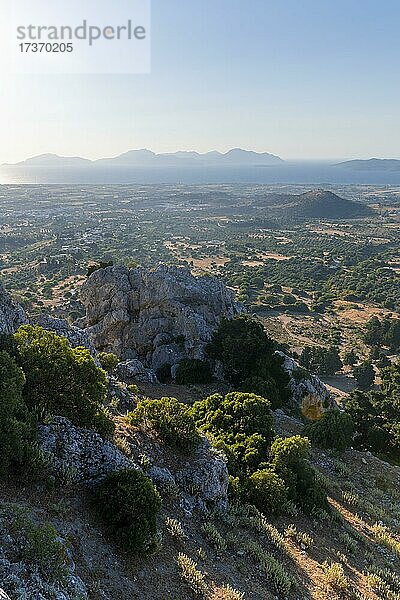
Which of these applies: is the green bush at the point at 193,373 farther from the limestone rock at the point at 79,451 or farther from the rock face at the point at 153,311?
the limestone rock at the point at 79,451

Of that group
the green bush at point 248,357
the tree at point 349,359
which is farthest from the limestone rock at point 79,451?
the tree at point 349,359

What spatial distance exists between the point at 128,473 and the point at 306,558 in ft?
18.4

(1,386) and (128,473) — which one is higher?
(1,386)

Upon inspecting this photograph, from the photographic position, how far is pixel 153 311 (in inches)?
1380

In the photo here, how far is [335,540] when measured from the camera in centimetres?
1375

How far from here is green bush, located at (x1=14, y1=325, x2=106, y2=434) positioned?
1230 centimetres

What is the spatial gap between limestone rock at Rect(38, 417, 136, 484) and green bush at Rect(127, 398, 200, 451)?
7.84 ft

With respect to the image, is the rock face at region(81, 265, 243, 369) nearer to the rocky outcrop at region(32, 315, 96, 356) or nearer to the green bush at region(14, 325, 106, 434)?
the rocky outcrop at region(32, 315, 96, 356)

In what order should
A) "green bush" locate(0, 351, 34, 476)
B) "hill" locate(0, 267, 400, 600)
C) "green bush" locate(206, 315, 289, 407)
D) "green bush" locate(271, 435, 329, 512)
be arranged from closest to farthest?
1. "hill" locate(0, 267, 400, 600)
2. "green bush" locate(0, 351, 34, 476)
3. "green bush" locate(271, 435, 329, 512)
4. "green bush" locate(206, 315, 289, 407)

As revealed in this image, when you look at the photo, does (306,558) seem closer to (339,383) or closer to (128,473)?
(128,473)

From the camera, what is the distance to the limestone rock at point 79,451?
1071 cm

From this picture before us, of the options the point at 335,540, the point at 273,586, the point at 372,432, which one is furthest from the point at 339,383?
the point at 273,586

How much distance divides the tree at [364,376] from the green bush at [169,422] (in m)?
38.9

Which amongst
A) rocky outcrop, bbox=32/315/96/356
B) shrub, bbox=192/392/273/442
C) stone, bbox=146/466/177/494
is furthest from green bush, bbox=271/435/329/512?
rocky outcrop, bbox=32/315/96/356
